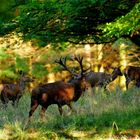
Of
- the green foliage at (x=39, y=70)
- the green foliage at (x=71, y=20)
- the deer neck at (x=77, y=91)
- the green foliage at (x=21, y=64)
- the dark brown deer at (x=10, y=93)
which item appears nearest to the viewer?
the green foliage at (x=71, y=20)

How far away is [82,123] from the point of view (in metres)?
12.1

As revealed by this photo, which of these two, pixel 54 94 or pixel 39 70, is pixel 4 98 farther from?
pixel 39 70

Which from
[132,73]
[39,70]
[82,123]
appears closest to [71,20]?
[82,123]

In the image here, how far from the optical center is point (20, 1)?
13.2 metres

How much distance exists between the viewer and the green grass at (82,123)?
36.2ft

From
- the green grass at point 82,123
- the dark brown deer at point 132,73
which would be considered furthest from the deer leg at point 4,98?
the dark brown deer at point 132,73

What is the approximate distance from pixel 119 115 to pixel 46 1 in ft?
11.1

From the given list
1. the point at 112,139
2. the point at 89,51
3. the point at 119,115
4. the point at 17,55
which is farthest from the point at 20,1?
the point at 89,51

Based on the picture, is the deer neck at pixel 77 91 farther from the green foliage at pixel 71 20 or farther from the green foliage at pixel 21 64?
the green foliage at pixel 21 64

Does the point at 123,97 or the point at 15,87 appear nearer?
the point at 123,97

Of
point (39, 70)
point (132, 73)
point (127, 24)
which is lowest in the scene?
point (39, 70)

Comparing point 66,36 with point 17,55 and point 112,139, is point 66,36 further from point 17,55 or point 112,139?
point 17,55

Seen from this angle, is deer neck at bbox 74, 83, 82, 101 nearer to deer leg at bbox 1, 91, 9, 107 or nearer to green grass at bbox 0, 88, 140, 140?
green grass at bbox 0, 88, 140, 140

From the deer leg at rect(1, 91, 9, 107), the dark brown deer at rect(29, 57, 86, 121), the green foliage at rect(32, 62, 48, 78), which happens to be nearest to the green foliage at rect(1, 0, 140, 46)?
the dark brown deer at rect(29, 57, 86, 121)
